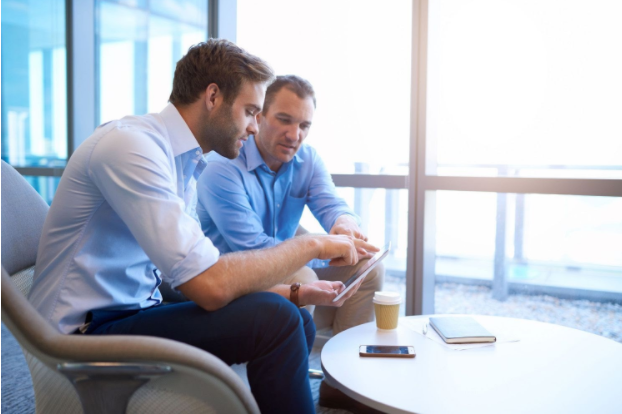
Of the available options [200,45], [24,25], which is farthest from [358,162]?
[24,25]

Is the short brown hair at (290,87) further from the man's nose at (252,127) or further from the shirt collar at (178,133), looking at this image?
the shirt collar at (178,133)

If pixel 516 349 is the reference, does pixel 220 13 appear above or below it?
above

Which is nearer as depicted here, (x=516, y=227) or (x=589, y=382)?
(x=589, y=382)

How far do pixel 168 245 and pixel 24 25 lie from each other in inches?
140

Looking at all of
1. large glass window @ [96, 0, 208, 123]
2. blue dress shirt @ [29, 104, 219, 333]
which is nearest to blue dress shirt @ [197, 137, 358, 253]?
blue dress shirt @ [29, 104, 219, 333]

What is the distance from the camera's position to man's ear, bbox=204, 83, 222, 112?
1505mm

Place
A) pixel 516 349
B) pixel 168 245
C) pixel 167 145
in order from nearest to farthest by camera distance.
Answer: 1. pixel 168 245
2. pixel 167 145
3. pixel 516 349

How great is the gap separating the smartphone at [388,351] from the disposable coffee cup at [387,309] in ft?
0.62

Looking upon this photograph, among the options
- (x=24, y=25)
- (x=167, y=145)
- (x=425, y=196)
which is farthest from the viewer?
(x=24, y=25)

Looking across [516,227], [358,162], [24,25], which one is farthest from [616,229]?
[24,25]

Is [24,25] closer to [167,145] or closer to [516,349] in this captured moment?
[167,145]

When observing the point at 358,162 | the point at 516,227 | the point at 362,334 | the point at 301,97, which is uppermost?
the point at 301,97

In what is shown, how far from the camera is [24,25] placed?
379cm

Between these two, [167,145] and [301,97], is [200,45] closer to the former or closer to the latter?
[167,145]
